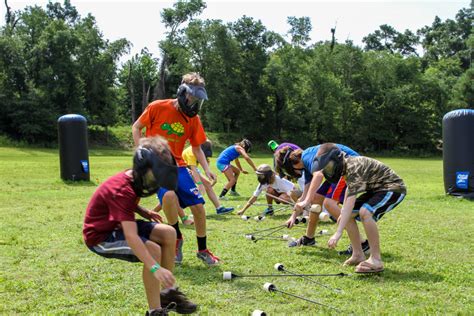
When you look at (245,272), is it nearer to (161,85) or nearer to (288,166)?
(288,166)

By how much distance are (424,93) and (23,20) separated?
5083 cm

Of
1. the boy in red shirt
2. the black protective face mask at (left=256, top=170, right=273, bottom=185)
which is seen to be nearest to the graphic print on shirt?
the boy in red shirt

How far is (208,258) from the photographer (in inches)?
254

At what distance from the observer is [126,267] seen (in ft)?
20.2

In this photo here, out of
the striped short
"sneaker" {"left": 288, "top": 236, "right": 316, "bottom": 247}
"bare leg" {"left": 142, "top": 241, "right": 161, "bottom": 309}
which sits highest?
the striped short

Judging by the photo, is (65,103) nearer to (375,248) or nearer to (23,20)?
(23,20)

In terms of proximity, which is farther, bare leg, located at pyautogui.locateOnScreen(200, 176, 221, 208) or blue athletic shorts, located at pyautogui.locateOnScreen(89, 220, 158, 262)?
bare leg, located at pyautogui.locateOnScreen(200, 176, 221, 208)

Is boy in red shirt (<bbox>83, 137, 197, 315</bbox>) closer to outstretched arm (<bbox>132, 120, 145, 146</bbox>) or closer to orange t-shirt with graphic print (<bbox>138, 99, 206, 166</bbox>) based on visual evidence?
outstretched arm (<bbox>132, 120, 145, 146</bbox>)

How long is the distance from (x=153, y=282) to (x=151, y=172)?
0.96m

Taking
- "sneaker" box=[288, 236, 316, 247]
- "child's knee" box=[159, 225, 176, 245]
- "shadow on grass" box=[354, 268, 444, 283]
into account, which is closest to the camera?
"child's knee" box=[159, 225, 176, 245]

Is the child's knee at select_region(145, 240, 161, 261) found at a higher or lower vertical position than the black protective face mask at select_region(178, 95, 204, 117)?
lower

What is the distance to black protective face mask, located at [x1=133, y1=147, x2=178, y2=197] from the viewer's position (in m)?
3.81

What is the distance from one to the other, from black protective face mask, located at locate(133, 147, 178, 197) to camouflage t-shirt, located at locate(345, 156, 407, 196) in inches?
106

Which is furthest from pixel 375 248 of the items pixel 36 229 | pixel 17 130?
pixel 17 130
